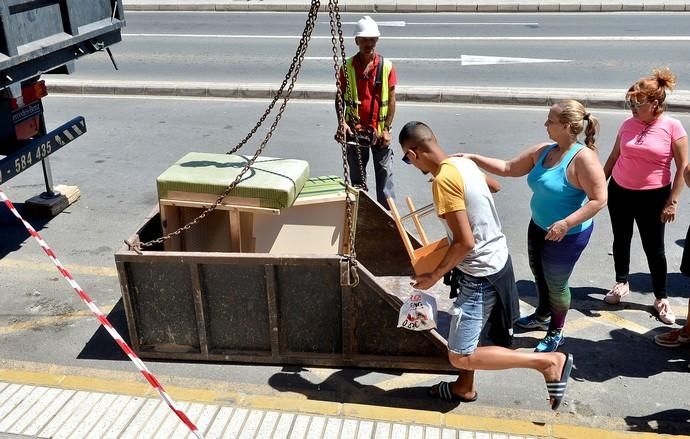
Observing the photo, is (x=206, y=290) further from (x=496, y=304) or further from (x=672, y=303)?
(x=672, y=303)

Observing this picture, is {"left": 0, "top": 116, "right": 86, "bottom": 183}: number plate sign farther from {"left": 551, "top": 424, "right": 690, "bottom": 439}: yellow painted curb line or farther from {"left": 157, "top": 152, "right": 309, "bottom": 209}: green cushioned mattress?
{"left": 551, "top": 424, "right": 690, "bottom": 439}: yellow painted curb line

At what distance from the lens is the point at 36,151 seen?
6.41m

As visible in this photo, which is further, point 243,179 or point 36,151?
point 36,151

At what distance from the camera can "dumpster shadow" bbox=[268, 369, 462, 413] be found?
432cm

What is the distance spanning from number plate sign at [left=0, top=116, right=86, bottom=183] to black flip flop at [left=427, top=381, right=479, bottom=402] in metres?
4.12

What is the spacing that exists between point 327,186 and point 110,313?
1971 millimetres

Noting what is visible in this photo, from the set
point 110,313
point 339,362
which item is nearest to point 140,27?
point 110,313

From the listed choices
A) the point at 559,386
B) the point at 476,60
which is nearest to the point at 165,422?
the point at 559,386

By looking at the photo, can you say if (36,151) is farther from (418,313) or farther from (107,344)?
(418,313)

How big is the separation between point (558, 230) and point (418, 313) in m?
1.00

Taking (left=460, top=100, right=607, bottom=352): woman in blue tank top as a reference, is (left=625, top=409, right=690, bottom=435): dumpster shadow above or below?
below

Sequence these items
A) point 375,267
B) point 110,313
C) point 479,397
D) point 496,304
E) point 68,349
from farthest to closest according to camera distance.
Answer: point 375,267 < point 110,313 < point 68,349 < point 479,397 < point 496,304

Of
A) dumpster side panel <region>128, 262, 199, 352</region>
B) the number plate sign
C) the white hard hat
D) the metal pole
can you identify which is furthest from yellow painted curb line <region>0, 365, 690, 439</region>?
the white hard hat

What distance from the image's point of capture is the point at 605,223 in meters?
6.77
